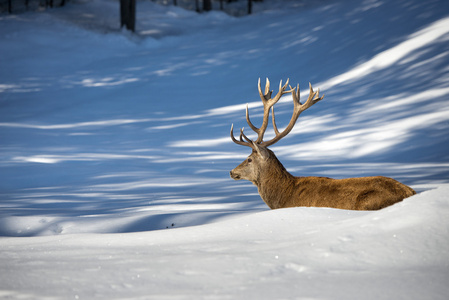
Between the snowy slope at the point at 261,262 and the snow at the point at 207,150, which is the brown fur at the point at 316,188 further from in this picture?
the snowy slope at the point at 261,262

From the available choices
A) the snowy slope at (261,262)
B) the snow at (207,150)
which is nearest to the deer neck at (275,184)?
the snow at (207,150)

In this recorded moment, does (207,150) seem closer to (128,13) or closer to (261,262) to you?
(261,262)

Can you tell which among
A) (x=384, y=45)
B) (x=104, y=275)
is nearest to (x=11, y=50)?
(x=384, y=45)

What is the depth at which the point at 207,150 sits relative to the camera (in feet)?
40.8

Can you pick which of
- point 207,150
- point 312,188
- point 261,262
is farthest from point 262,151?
point 207,150

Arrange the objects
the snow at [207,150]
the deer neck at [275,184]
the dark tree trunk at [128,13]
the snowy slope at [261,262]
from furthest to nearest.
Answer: the dark tree trunk at [128,13] → the deer neck at [275,184] → the snow at [207,150] → the snowy slope at [261,262]

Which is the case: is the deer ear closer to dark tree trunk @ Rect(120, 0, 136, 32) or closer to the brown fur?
the brown fur

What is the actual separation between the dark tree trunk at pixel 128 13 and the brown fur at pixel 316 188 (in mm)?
19918

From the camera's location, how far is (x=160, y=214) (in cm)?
652

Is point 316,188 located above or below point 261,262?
below

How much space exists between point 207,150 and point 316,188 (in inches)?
275

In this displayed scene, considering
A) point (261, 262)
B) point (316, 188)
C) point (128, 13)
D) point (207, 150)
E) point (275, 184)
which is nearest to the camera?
point (261, 262)

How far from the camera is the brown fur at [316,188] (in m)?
4.90

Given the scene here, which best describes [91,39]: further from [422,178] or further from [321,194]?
[321,194]
